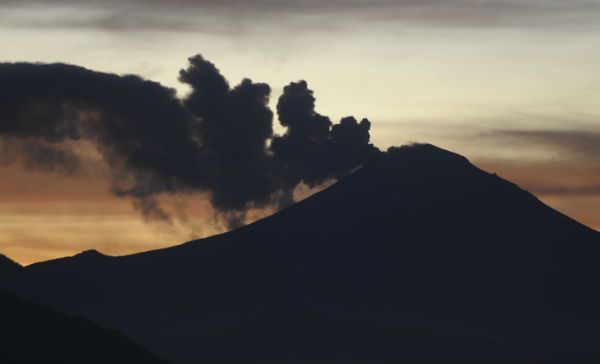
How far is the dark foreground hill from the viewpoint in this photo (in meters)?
96.0

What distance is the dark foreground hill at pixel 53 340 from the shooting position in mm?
96000

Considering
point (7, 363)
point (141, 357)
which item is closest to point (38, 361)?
point (7, 363)

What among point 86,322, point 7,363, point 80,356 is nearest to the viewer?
point 7,363

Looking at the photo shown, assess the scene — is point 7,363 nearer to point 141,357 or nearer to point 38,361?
point 38,361

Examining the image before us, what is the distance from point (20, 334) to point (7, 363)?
7.67 m

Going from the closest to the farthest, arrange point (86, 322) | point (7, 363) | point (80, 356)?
point (7, 363), point (80, 356), point (86, 322)

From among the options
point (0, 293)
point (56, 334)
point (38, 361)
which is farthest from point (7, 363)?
point (0, 293)

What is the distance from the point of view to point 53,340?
3917 inches

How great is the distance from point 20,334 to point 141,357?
925 centimetres

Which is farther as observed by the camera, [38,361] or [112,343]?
[112,343]

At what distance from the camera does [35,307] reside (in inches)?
4173

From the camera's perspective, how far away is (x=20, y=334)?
325ft

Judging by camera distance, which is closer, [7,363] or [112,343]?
[7,363]

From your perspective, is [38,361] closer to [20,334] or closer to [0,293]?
[20,334]
